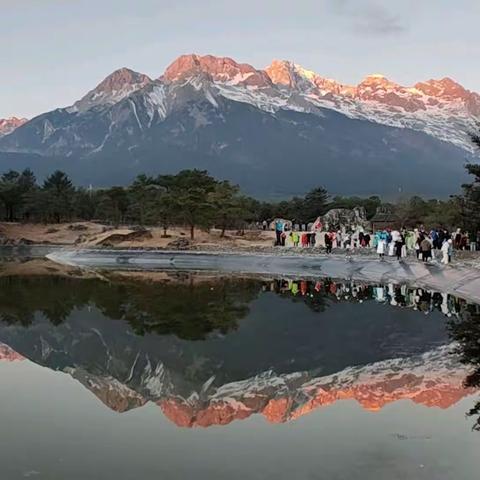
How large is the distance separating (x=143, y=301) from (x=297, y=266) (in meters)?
19.6

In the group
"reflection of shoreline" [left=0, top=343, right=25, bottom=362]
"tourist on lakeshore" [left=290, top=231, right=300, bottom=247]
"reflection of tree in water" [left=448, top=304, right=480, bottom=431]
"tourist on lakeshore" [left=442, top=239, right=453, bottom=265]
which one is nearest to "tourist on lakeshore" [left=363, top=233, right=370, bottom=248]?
"tourist on lakeshore" [left=290, top=231, right=300, bottom=247]

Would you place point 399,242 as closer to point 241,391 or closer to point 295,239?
point 295,239

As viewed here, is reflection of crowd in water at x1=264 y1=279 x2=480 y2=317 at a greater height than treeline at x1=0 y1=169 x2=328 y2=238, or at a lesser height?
lesser

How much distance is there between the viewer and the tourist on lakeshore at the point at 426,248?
1654 inches

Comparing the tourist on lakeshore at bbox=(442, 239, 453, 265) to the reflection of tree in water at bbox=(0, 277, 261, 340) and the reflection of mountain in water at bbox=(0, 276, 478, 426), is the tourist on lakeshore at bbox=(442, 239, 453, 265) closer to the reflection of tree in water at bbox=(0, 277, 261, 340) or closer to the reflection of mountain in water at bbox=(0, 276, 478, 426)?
the reflection of mountain in water at bbox=(0, 276, 478, 426)

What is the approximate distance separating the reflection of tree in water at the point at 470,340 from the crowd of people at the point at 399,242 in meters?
15.3

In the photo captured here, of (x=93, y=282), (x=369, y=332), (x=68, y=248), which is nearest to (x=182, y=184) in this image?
(x=68, y=248)

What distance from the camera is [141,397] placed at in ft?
48.0

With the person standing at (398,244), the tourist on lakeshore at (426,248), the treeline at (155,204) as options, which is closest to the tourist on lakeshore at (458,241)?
the person standing at (398,244)

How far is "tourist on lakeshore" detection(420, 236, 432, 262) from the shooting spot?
42.0 meters

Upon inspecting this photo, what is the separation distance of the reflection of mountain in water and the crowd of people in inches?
301

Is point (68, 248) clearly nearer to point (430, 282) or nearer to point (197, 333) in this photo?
point (430, 282)

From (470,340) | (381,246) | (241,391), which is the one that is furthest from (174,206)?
(241,391)

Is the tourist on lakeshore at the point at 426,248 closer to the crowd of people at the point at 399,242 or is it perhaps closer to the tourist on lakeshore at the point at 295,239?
the crowd of people at the point at 399,242
